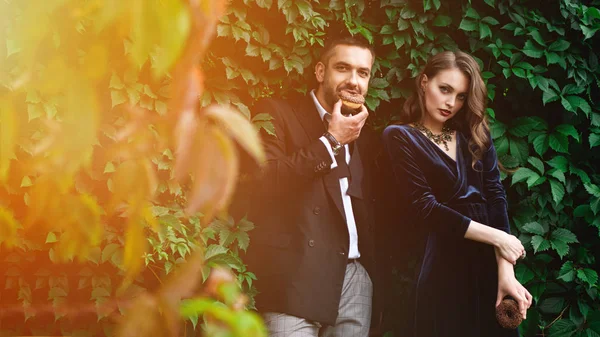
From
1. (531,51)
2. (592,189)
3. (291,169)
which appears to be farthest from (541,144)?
(291,169)

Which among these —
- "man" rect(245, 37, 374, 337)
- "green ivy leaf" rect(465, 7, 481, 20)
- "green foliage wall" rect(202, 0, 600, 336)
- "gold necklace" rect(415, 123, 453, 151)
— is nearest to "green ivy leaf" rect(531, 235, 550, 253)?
"green foliage wall" rect(202, 0, 600, 336)

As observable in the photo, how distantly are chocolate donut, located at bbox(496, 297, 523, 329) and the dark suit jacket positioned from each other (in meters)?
0.61

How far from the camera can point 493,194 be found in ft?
8.81

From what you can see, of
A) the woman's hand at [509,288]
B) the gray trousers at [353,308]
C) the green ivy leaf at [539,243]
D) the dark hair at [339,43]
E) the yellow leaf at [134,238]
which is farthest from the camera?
the green ivy leaf at [539,243]

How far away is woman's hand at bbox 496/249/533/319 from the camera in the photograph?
→ 2541 mm

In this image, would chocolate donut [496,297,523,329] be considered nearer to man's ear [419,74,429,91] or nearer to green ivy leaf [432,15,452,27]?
man's ear [419,74,429,91]

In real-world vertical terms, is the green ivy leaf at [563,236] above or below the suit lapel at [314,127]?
below

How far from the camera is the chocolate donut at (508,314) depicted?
2.50m

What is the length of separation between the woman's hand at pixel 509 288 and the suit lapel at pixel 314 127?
0.70 metres

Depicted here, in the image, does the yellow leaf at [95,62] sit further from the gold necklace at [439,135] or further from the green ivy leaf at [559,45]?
the green ivy leaf at [559,45]

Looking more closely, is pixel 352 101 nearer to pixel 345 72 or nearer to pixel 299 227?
pixel 345 72

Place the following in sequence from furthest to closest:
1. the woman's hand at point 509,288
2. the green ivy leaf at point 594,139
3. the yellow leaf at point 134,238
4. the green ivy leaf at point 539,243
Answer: the green ivy leaf at point 594,139, the green ivy leaf at point 539,243, the woman's hand at point 509,288, the yellow leaf at point 134,238

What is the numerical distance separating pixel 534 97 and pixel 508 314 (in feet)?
4.21

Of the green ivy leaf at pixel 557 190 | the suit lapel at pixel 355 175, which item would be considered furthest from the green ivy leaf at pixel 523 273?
the suit lapel at pixel 355 175
